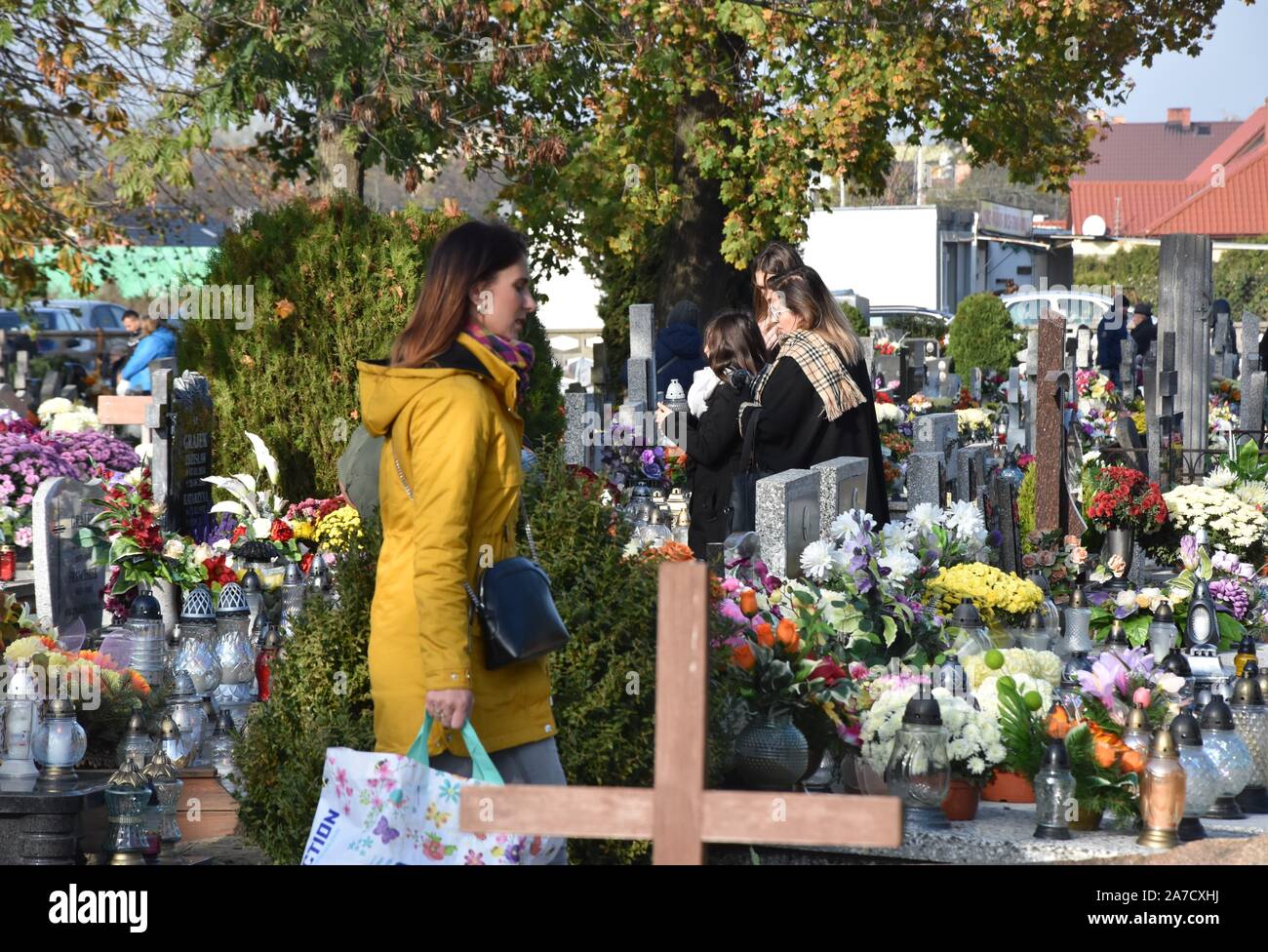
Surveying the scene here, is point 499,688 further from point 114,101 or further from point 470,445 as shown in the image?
point 114,101

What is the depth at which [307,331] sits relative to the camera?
421 inches

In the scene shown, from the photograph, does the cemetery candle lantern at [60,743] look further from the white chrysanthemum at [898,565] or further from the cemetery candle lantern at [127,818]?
the white chrysanthemum at [898,565]

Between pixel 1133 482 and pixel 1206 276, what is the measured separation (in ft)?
14.9

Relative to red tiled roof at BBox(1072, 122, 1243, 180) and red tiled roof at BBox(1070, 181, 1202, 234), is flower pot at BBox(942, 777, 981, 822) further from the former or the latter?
red tiled roof at BBox(1072, 122, 1243, 180)

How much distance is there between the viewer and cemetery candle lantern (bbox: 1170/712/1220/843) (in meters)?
5.53

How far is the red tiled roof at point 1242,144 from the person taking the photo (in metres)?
66.1

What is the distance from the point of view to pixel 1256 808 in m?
5.93

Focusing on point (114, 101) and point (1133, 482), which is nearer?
point (1133, 482)

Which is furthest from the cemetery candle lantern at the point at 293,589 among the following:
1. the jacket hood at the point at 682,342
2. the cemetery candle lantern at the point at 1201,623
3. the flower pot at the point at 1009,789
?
the jacket hood at the point at 682,342

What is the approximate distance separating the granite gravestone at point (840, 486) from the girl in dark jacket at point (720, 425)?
43.7 inches

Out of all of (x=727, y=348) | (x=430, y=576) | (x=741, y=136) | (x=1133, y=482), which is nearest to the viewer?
(x=430, y=576)

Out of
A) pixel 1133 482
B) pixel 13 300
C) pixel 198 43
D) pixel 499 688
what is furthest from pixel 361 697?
pixel 198 43

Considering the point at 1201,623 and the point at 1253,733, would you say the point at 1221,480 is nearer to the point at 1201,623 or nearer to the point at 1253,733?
the point at 1201,623

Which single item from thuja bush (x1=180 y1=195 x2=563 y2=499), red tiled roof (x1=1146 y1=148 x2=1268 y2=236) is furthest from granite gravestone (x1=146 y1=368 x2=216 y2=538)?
red tiled roof (x1=1146 y1=148 x2=1268 y2=236)
